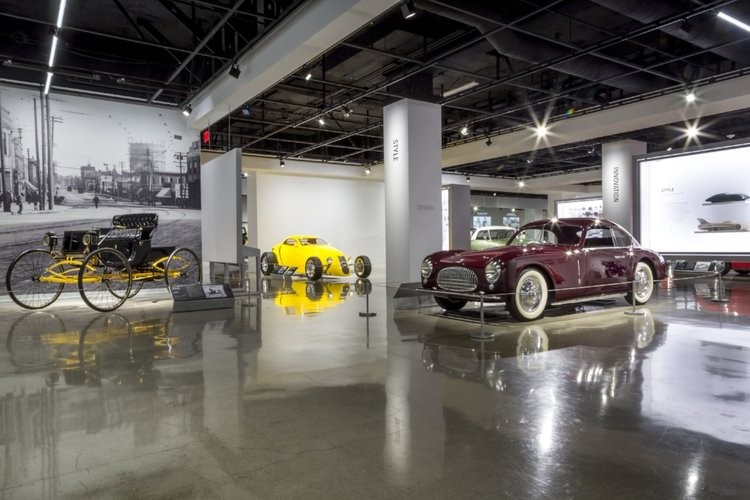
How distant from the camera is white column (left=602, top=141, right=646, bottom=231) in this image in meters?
13.8

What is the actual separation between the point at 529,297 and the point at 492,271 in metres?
0.75

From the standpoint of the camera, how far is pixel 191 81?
33.0 feet

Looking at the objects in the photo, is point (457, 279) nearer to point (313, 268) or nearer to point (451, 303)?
point (451, 303)

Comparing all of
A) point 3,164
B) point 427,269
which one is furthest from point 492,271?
point 3,164

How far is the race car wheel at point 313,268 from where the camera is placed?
40.7 feet

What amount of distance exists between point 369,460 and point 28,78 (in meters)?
11.0

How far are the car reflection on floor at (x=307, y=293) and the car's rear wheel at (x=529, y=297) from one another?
1880mm

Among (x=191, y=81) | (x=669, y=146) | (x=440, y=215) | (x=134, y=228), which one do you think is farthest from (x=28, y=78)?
(x=669, y=146)

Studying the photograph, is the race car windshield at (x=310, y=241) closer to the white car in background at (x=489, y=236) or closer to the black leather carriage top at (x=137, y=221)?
the black leather carriage top at (x=137, y=221)

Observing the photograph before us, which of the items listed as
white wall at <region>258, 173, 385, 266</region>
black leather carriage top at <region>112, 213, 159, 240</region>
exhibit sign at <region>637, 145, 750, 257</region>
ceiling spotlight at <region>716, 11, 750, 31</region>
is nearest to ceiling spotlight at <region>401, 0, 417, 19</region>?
ceiling spotlight at <region>716, 11, 750, 31</region>

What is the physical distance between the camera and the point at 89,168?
10.1m

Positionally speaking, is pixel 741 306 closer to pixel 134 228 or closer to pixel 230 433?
pixel 230 433

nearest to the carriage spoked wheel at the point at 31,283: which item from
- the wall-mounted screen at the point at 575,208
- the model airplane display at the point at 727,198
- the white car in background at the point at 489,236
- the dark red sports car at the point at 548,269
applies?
the dark red sports car at the point at 548,269

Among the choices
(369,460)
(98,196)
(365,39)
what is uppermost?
(365,39)
